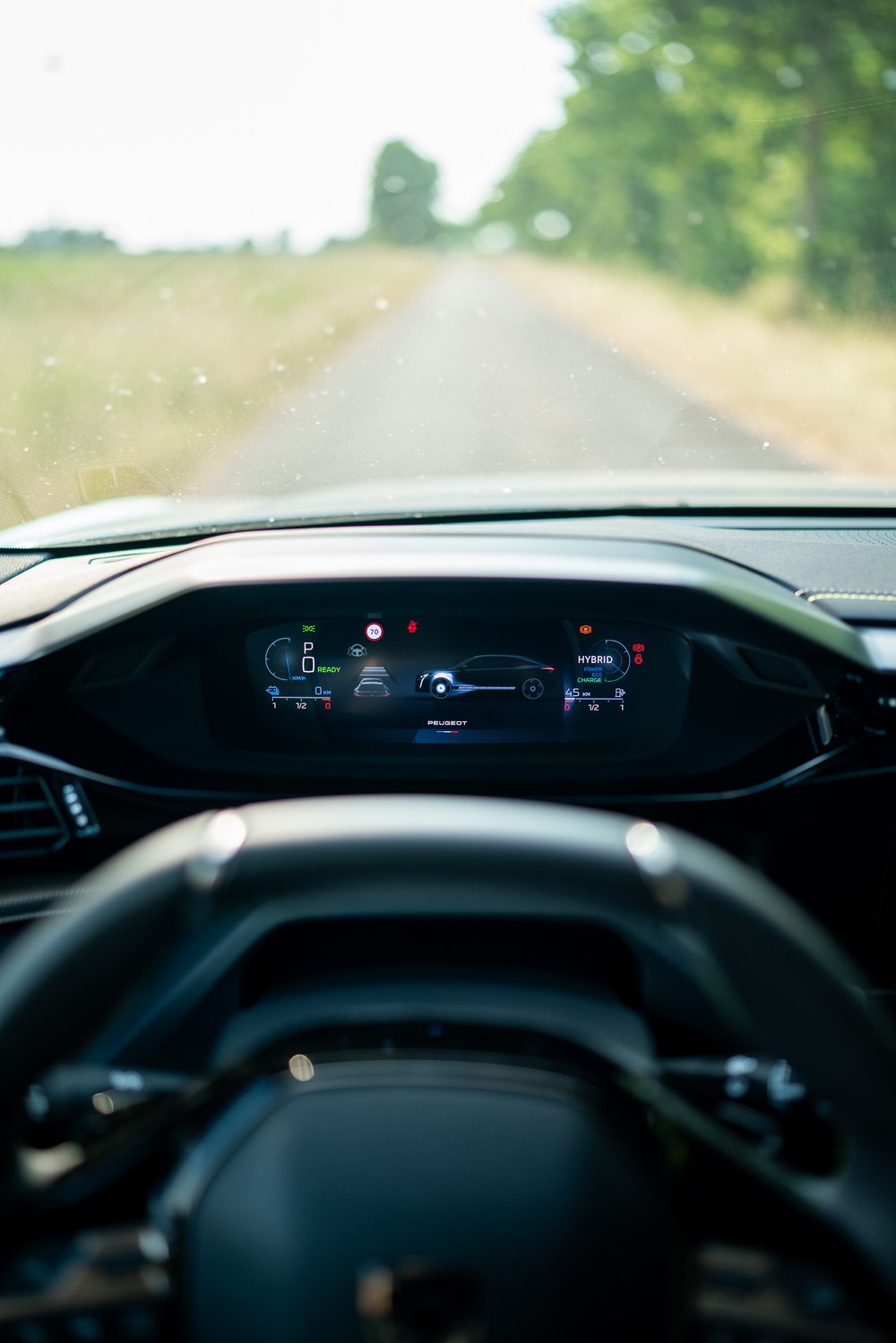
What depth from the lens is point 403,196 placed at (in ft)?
12.8

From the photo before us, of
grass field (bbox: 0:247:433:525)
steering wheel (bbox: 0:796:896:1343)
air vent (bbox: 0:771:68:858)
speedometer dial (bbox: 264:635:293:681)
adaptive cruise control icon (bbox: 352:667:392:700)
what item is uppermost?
grass field (bbox: 0:247:433:525)

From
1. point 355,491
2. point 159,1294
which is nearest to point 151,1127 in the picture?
point 159,1294

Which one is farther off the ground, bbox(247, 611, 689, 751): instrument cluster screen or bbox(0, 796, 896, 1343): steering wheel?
bbox(0, 796, 896, 1343): steering wheel

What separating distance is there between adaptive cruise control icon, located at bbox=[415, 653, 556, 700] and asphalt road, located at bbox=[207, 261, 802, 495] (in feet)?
2.38

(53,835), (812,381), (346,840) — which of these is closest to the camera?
(346,840)

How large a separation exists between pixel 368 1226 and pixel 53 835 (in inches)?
86.5

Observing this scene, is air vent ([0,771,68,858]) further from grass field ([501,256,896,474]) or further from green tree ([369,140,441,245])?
grass field ([501,256,896,474])

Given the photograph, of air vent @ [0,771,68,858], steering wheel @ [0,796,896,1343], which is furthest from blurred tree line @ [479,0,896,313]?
steering wheel @ [0,796,896,1343]

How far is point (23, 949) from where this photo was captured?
1375 mm

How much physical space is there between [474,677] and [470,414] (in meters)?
0.89

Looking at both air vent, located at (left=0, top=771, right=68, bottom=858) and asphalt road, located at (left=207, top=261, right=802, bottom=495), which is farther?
asphalt road, located at (left=207, top=261, right=802, bottom=495)

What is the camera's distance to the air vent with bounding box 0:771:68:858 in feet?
10.8

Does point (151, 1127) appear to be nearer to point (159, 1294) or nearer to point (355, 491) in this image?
point (159, 1294)

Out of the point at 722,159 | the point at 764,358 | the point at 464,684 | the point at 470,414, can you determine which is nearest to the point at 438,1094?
the point at 464,684
